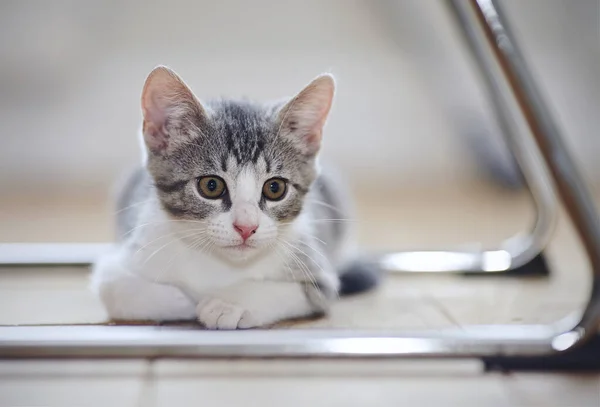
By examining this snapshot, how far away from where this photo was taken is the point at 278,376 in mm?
918

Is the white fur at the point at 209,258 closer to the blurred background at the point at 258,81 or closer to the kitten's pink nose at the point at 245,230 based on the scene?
the kitten's pink nose at the point at 245,230

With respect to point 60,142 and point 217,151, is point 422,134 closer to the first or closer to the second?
point 60,142

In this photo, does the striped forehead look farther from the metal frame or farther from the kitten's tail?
the kitten's tail

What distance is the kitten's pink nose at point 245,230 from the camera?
97 cm

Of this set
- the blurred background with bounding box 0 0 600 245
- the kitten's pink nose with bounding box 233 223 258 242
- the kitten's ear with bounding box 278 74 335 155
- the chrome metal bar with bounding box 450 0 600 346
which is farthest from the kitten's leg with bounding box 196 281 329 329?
the blurred background with bounding box 0 0 600 245

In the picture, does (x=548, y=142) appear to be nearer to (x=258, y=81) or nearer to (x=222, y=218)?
(x=222, y=218)

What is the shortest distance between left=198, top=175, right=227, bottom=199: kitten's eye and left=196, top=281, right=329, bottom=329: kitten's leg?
171mm

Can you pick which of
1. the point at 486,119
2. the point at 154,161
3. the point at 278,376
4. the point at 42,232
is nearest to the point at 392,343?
the point at 278,376

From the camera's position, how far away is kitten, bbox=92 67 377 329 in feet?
3.30

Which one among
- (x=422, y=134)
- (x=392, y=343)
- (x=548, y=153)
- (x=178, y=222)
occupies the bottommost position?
(x=422, y=134)

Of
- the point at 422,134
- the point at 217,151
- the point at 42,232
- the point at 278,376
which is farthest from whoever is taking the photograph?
the point at 422,134

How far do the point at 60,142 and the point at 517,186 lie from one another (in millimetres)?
1804

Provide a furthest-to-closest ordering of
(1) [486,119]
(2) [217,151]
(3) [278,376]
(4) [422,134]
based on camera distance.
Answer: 1. (4) [422,134]
2. (1) [486,119]
3. (2) [217,151]
4. (3) [278,376]

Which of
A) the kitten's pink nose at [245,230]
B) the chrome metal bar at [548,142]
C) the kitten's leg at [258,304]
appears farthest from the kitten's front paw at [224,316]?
the chrome metal bar at [548,142]
